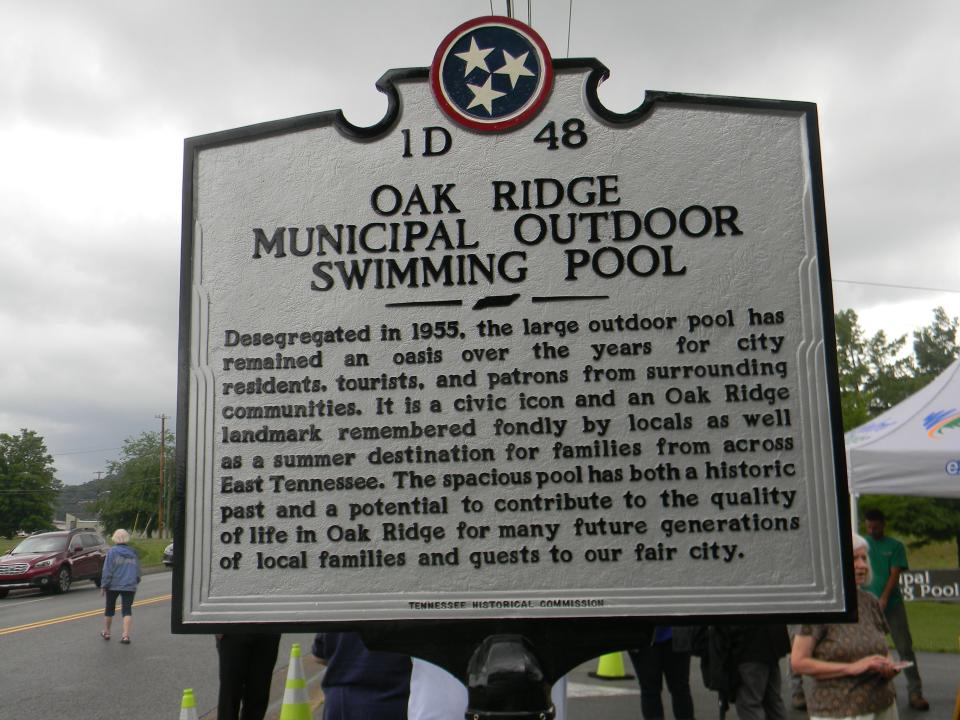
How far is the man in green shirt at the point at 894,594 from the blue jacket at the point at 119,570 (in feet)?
35.5

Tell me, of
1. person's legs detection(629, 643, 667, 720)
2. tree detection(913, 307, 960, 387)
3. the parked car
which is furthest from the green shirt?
tree detection(913, 307, 960, 387)

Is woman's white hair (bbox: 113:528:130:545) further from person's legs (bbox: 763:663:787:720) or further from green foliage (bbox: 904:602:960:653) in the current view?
green foliage (bbox: 904:602:960:653)

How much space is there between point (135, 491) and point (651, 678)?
92.6m

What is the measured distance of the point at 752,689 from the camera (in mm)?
5605

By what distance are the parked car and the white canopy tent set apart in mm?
20137

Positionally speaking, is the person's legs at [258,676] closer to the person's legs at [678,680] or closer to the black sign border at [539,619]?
the person's legs at [678,680]

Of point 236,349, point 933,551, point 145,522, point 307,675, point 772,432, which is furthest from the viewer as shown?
point 145,522

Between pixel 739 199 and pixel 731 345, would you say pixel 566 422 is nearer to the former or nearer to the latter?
pixel 731 345

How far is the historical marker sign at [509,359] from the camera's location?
6.70 ft

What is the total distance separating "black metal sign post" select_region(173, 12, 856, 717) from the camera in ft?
6.68

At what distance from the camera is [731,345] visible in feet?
6.95

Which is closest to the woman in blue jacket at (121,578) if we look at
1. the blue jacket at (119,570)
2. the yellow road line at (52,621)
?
the blue jacket at (119,570)

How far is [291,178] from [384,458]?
78cm

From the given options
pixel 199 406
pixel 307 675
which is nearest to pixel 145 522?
pixel 307 675
